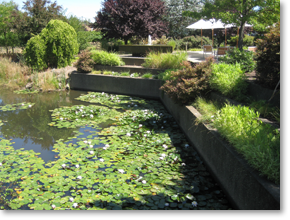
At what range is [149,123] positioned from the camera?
616 centimetres

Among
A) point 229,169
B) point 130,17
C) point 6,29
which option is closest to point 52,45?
point 130,17

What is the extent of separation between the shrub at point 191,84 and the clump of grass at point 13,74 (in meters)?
7.18

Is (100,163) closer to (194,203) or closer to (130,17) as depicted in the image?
(194,203)

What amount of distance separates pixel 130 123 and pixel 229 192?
3.36 m

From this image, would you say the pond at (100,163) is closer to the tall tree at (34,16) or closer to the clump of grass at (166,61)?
the clump of grass at (166,61)

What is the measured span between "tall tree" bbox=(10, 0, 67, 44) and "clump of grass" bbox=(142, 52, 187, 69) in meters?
8.58

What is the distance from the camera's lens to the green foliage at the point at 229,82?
16.8 ft

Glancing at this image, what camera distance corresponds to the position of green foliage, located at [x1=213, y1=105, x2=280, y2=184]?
8.23ft

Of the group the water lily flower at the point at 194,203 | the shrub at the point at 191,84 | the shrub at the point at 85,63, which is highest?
the shrub at the point at 85,63

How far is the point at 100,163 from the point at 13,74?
8.63 meters

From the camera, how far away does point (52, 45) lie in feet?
36.6


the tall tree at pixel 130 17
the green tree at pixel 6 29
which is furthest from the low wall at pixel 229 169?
the green tree at pixel 6 29

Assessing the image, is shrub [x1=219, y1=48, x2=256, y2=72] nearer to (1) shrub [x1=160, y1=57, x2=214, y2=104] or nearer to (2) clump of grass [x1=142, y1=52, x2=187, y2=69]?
(1) shrub [x1=160, y1=57, x2=214, y2=104]

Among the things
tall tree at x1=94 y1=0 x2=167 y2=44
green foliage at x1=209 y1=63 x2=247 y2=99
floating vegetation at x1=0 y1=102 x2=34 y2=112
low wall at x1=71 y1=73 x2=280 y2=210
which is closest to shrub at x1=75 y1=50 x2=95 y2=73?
floating vegetation at x1=0 y1=102 x2=34 y2=112
